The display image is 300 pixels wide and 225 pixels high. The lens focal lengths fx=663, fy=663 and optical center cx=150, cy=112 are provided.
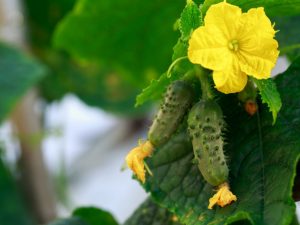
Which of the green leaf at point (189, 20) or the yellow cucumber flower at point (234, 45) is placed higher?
the green leaf at point (189, 20)

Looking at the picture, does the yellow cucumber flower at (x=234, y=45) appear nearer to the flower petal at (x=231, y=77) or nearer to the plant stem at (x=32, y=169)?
the flower petal at (x=231, y=77)

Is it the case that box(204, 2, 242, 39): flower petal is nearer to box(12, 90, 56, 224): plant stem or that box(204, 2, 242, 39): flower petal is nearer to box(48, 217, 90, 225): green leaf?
box(48, 217, 90, 225): green leaf

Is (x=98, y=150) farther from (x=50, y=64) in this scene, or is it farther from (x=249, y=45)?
(x=249, y=45)

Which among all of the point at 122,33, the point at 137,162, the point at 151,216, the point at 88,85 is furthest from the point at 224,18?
the point at 88,85

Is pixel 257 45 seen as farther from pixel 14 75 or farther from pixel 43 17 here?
pixel 43 17

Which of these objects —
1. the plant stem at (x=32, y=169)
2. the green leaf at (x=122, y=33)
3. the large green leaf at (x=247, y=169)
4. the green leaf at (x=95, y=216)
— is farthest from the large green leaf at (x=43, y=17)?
the large green leaf at (x=247, y=169)

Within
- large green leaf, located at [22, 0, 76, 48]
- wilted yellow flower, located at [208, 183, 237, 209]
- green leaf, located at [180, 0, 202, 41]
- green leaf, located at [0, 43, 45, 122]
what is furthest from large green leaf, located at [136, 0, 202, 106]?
large green leaf, located at [22, 0, 76, 48]

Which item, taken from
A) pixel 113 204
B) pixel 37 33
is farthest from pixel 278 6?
pixel 113 204
